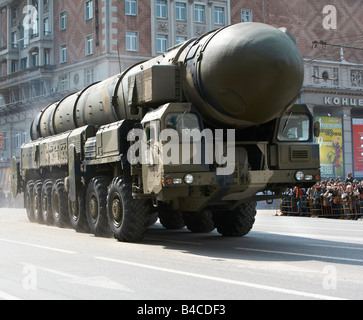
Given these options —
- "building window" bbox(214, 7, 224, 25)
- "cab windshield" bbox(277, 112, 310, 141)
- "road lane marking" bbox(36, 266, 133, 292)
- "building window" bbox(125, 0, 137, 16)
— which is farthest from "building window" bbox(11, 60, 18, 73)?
"road lane marking" bbox(36, 266, 133, 292)

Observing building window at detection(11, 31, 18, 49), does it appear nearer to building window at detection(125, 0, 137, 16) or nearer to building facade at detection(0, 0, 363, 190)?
building facade at detection(0, 0, 363, 190)

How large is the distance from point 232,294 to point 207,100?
17.8ft

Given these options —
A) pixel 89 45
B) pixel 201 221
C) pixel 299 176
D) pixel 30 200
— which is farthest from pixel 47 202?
pixel 89 45

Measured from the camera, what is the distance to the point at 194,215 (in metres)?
16.8

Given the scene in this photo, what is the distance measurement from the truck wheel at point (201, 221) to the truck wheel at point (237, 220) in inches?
42.5

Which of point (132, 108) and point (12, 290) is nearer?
point (12, 290)

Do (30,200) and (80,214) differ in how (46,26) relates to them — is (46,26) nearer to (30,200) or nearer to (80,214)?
(30,200)

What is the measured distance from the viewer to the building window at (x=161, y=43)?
5172cm

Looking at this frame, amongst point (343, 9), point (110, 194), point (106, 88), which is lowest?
point (110, 194)

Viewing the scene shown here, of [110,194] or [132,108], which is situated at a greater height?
[132,108]
